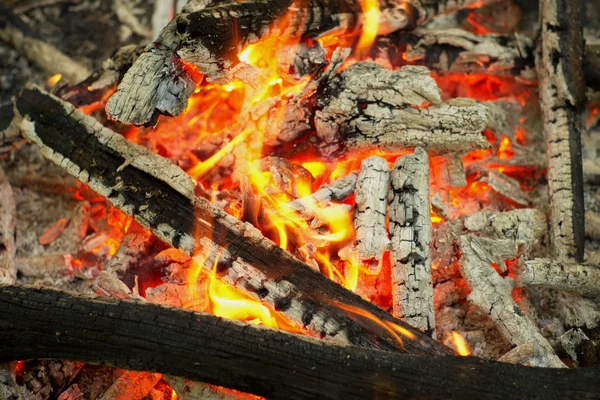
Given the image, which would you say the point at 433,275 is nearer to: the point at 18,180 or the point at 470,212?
the point at 470,212

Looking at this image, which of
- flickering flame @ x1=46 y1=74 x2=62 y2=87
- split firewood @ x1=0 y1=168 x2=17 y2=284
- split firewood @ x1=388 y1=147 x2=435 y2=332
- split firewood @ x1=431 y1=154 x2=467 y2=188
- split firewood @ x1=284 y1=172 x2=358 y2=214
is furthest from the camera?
flickering flame @ x1=46 y1=74 x2=62 y2=87

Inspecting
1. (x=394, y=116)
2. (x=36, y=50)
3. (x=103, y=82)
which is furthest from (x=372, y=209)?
(x=36, y=50)

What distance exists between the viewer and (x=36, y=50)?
4121 mm

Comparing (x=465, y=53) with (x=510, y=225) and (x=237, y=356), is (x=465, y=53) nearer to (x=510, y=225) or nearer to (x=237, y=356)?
(x=510, y=225)

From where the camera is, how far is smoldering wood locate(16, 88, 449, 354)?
2.37 meters

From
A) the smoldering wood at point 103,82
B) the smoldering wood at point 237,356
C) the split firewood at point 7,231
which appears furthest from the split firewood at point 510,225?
the split firewood at point 7,231

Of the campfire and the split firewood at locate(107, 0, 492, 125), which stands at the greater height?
the split firewood at locate(107, 0, 492, 125)

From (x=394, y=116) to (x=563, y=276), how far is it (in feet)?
3.72

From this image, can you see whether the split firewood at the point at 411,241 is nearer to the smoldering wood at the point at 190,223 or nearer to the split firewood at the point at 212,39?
the smoldering wood at the point at 190,223

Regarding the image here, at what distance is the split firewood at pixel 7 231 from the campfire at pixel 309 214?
A: 0.02 m

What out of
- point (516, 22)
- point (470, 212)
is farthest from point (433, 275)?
point (516, 22)

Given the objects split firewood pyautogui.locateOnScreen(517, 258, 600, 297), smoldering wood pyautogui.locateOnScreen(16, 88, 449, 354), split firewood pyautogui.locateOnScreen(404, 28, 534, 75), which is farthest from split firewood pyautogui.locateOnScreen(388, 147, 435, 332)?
split firewood pyautogui.locateOnScreen(404, 28, 534, 75)

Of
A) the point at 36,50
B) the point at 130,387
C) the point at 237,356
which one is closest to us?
the point at 237,356

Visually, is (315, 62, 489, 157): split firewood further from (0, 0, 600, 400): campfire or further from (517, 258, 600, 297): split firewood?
(517, 258, 600, 297): split firewood
